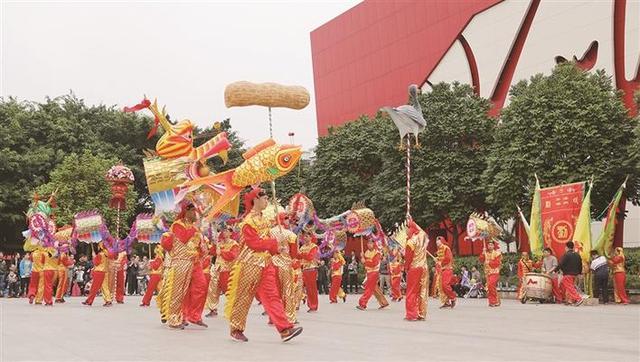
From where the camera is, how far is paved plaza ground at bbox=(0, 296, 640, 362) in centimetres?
766

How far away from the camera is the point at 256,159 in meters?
9.03

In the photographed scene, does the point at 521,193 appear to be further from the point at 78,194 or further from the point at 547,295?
the point at 78,194

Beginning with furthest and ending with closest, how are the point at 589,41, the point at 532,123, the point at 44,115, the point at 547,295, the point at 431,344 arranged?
the point at 44,115 < the point at 589,41 < the point at 532,123 < the point at 547,295 < the point at 431,344

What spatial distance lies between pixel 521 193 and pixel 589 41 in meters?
7.49

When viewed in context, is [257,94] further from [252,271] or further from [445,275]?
[445,275]

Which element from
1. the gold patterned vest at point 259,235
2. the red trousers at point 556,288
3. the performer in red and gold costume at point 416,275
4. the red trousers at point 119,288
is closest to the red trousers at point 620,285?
the red trousers at point 556,288

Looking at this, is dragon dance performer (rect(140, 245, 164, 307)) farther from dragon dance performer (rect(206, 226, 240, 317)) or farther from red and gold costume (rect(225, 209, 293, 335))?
red and gold costume (rect(225, 209, 293, 335))

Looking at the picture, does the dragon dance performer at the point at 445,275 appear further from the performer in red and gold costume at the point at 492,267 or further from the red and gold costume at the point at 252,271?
the red and gold costume at the point at 252,271

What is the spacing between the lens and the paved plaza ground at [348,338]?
25.1 ft

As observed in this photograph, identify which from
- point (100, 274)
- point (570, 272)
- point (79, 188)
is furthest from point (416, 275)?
point (79, 188)

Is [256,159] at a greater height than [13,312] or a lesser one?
greater

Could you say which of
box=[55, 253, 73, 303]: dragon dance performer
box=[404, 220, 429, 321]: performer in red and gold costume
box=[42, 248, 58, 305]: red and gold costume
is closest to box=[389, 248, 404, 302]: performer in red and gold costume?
box=[404, 220, 429, 321]: performer in red and gold costume

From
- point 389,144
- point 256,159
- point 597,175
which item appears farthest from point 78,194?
point 256,159

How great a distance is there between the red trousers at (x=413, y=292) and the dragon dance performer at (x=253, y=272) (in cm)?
423
